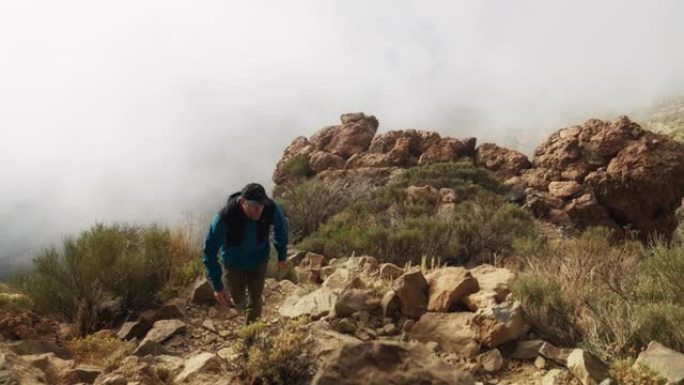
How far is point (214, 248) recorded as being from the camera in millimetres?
4836

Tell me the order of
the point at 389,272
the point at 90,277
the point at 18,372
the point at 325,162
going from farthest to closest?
the point at 325,162 < the point at 389,272 < the point at 90,277 < the point at 18,372

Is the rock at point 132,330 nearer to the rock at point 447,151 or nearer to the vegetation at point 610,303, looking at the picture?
the vegetation at point 610,303

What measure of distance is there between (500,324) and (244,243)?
8.56 feet

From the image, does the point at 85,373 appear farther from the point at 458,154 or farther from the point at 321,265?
the point at 458,154

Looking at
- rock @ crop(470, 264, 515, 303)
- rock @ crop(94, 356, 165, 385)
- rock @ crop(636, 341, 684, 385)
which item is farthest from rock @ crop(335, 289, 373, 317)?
rock @ crop(636, 341, 684, 385)

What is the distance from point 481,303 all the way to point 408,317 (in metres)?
0.80

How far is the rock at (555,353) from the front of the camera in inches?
160

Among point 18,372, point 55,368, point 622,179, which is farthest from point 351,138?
point 18,372

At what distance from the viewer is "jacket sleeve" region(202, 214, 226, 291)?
481cm

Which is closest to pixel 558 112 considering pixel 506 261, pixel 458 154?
pixel 458 154

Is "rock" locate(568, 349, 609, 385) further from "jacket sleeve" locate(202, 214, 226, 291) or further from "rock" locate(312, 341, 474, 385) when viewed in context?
"jacket sleeve" locate(202, 214, 226, 291)

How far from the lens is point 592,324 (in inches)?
166

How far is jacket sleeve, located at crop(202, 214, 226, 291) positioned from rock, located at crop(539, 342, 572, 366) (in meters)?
3.11

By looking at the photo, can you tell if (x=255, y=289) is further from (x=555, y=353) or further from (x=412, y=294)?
(x=555, y=353)
